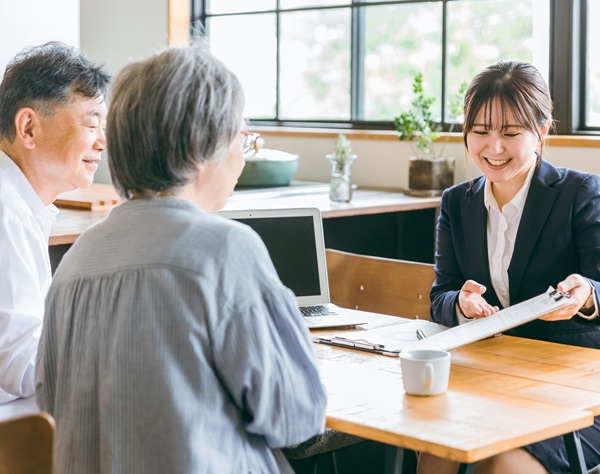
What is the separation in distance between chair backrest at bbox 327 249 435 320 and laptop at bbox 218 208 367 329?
0.31 m

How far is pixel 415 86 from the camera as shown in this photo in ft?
14.3

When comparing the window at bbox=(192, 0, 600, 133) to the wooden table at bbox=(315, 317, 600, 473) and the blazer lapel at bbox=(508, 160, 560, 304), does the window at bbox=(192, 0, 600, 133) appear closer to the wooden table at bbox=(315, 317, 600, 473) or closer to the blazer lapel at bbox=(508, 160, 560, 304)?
the blazer lapel at bbox=(508, 160, 560, 304)

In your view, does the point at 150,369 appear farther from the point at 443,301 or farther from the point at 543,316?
the point at 443,301

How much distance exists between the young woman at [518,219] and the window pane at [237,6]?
10.9 ft

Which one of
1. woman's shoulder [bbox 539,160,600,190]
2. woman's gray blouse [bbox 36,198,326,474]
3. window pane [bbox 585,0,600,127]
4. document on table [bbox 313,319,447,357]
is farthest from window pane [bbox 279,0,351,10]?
woman's gray blouse [bbox 36,198,326,474]

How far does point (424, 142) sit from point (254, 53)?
163cm

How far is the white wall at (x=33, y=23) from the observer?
14.7 ft

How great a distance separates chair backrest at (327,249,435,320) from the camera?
2754 millimetres

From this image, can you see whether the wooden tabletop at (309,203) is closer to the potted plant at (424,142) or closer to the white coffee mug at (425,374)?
the potted plant at (424,142)

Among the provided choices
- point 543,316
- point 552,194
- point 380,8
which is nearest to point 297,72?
point 380,8

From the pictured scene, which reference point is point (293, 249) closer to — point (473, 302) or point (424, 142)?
point (473, 302)

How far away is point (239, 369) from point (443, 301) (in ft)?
3.76

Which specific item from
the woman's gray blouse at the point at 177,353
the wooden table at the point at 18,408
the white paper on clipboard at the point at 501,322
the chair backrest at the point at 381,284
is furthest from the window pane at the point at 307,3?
the woman's gray blouse at the point at 177,353

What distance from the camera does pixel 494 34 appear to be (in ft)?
14.9
